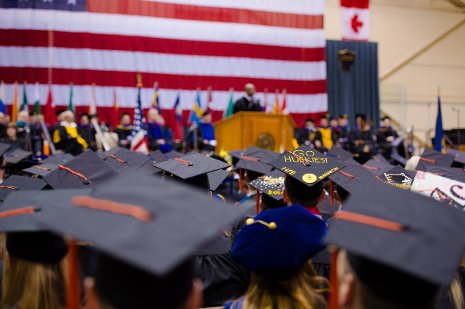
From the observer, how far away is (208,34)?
11688mm

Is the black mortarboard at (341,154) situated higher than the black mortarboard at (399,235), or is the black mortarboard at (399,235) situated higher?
the black mortarboard at (341,154)

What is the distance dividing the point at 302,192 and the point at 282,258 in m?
1.03

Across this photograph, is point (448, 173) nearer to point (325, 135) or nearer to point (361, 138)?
point (325, 135)

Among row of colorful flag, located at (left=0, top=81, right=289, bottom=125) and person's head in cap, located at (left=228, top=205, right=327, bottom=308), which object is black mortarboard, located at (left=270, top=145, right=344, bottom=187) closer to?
person's head in cap, located at (left=228, top=205, right=327, bottom=308)

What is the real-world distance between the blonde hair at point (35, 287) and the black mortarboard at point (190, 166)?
144cm

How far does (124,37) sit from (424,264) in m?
10.7

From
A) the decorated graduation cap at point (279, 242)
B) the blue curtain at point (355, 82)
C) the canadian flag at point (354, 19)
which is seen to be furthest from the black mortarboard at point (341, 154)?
the blue curtain at point (355, 82)

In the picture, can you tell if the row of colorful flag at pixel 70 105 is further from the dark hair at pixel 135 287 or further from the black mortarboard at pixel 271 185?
the dark hair at pixel 135 287

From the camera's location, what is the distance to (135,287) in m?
1.10

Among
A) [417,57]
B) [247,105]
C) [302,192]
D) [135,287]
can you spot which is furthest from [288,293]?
[417,57]

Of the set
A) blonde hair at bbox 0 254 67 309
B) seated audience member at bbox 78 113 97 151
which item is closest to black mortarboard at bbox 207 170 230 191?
blonde hair at bbox 0 254 67 309

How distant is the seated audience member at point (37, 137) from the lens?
7863mm

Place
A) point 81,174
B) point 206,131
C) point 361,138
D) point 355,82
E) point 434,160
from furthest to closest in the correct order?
1. point 355,82
2. point 361,138
3. point 206,131
4. point 434,160
5. point 81,174

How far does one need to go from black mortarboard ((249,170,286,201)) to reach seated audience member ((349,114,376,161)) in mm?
7469
